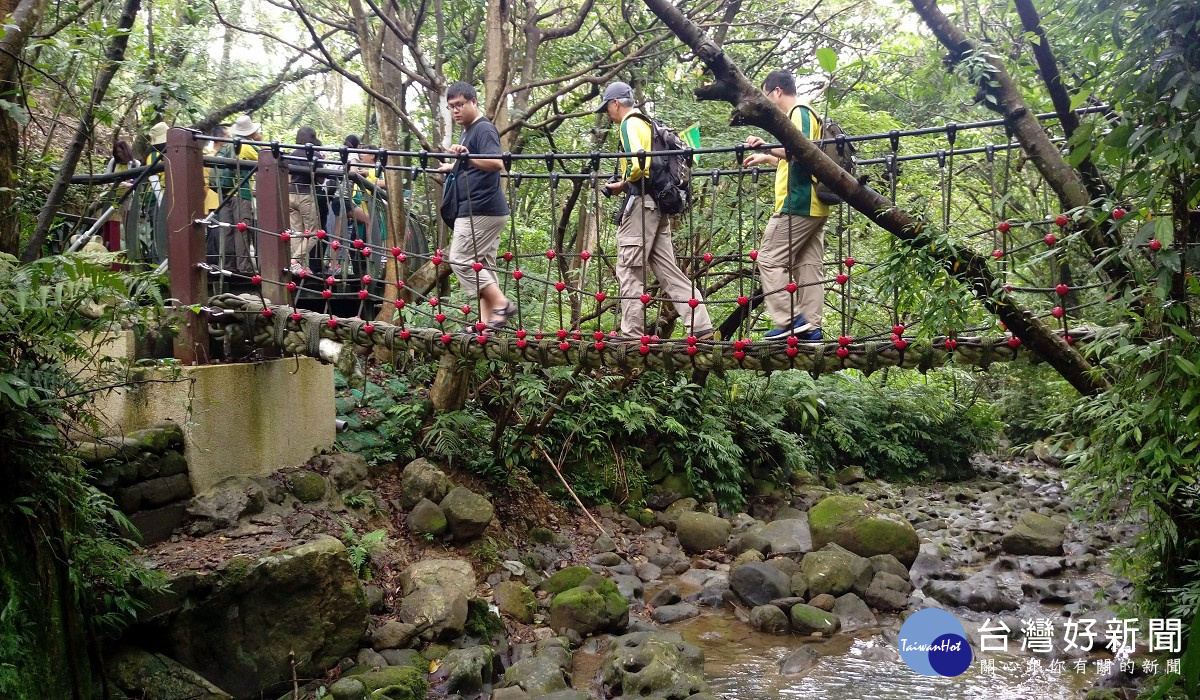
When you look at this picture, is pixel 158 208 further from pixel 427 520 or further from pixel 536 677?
pixel 536 677

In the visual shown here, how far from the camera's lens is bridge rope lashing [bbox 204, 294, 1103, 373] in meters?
3.54

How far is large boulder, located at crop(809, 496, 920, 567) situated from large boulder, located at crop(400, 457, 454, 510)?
291 centimetres

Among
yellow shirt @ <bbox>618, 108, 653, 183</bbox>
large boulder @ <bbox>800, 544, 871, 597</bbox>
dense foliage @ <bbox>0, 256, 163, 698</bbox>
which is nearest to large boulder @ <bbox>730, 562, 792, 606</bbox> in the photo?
large boulder @ <bbox>800, 544, 871, 597</bbox>

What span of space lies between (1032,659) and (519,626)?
300cm

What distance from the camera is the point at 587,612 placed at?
5.05 metres

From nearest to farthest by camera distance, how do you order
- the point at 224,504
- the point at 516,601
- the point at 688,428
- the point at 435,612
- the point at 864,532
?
the point at 224,504, the point at 435,612, the point at 516,601, the point at 864,532, the point at 688,428

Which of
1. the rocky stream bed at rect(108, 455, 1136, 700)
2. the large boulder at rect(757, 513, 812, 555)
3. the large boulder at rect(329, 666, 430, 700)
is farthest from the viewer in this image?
the large boulder at rect(757, 513, 812, 555)

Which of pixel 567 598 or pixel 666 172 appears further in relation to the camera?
pixel 567 598

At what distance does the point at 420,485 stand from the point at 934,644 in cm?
332

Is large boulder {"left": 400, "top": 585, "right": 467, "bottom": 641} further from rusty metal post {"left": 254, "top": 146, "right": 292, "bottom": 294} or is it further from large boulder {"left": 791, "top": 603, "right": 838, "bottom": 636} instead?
large boulder {"left": 791, "top": 603, "right": 838, "bottom": 636}

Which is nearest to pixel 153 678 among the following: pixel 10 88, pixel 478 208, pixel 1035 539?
pixel 10 88

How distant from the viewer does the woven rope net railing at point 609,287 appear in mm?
3395

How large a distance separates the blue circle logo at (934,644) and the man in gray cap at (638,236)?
7.67 feet

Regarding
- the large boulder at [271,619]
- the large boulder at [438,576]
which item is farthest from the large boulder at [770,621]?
the large boulder at [271,619]
